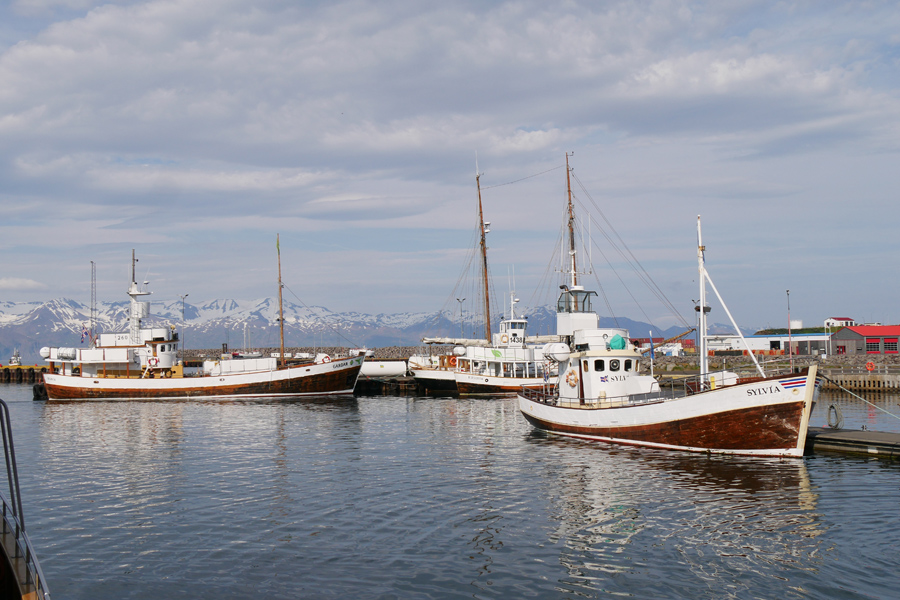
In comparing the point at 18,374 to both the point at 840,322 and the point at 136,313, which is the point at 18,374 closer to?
the point at 136,313

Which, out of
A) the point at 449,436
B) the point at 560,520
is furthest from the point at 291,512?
the point at 449,436

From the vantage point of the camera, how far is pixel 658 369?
100 meters

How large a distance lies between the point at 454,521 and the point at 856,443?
70.1 ft

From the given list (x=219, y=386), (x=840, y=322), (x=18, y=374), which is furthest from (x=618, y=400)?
(x=840, y=322)

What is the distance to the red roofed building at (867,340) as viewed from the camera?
343 ft

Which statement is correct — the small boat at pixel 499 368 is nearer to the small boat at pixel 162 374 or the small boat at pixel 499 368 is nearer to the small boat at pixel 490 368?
the small boat at pixel 490 368

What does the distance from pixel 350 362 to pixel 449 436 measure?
34666mm

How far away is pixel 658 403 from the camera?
3334 centimetres

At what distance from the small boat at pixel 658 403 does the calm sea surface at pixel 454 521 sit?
3.87ft

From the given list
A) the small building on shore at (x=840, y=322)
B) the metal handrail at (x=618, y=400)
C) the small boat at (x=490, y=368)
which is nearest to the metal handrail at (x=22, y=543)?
the metal handrail at (x=618, y=400)

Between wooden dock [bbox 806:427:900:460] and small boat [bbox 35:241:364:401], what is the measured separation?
51.7m

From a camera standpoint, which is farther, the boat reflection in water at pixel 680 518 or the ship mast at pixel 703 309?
the ship mast at pixel 703 309

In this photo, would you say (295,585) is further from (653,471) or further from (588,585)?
(653,471)

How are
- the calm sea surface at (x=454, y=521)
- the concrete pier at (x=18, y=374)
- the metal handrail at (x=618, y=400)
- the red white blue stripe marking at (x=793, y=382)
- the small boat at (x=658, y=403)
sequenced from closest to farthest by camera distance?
the calm sea surface at (x=454, y=521)
the red white blue stripe marking at (x=793, y=382)
the small boat at (x=658, y=403)
the metal handrail at (x=618, y=400)
the concrete pier at (x=18, y=374)
